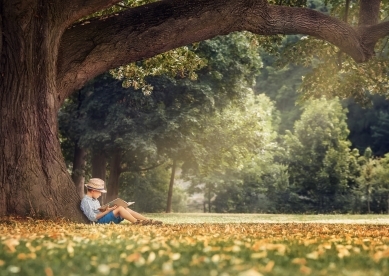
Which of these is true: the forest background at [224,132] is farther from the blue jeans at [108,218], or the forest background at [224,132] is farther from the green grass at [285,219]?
the blue jeans at [108,218]

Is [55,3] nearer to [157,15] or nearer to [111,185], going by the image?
[157,15]

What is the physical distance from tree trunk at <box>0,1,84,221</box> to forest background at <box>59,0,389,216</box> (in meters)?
5.24

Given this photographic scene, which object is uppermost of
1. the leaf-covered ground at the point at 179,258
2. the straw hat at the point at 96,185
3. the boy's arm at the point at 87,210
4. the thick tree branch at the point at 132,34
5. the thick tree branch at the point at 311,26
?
the thick tree branch at the point at 311,26

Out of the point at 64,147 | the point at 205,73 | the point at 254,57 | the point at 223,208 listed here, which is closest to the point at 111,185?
the point at 64,147

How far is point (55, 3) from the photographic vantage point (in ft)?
36.2

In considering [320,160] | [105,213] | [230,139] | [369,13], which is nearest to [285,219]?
[230,139]

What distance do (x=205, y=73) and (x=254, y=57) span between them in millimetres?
2780

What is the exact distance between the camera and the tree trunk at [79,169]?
2808cm

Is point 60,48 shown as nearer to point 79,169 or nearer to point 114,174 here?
point 79,169

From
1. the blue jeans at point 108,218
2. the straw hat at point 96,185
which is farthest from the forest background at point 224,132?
the blue jeans at point 108,218

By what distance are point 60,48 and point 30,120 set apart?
5.98ft

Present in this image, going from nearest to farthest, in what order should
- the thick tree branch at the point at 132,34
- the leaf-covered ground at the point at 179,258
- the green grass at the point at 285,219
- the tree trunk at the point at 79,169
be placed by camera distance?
1. the leaf-covered ground at the point at 179,258
2. the thick tree branch at the point at 132,34
3. the green grass at the point at 285,219
4. the tree trunk at the point at 79,169

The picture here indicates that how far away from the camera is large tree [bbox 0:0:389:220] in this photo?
10.4 metres

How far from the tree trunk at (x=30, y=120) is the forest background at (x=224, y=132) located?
17.2 ft
